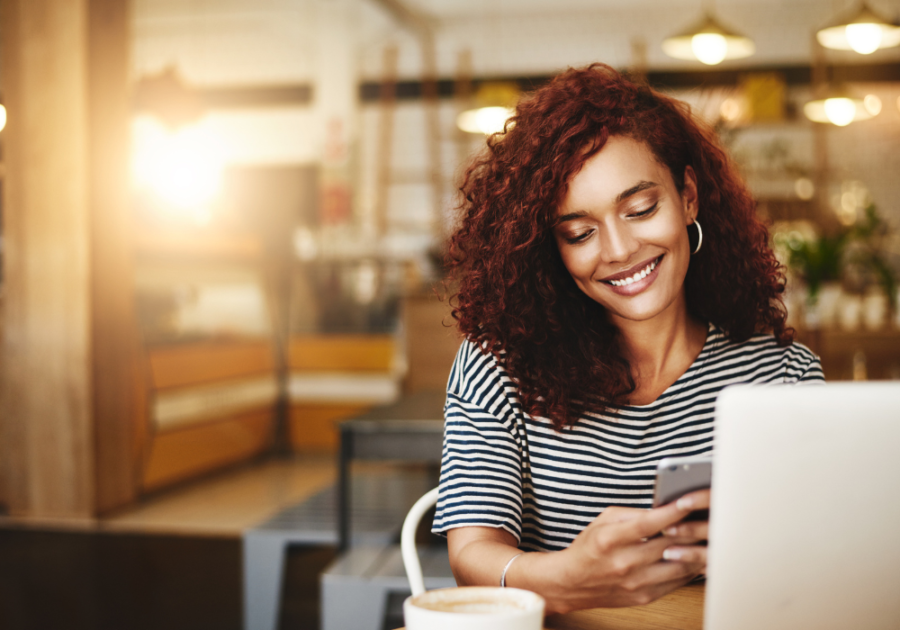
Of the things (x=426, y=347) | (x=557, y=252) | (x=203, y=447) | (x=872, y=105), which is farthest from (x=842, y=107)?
(x=557, y=252)

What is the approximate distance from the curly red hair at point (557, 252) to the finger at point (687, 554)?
38 centimetres

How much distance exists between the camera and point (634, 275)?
3.62 feet

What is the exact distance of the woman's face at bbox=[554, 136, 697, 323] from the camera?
1080 millimetres

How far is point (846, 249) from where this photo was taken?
4.20m

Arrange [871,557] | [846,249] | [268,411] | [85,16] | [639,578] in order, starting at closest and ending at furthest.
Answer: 1. [871,557]
2. [639,578]
3. [85,16]
4. [846,249]
5. [268,411]

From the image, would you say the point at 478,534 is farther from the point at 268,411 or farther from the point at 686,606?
the point at 268,411

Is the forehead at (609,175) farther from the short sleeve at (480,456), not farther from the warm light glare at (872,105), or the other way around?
the warm light glare at (872,105)

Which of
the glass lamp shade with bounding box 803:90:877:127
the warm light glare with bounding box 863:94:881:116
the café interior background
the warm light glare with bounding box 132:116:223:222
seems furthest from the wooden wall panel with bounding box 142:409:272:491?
the warm light glare with bounding box 863:94:881:116

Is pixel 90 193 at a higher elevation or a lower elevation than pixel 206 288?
higher

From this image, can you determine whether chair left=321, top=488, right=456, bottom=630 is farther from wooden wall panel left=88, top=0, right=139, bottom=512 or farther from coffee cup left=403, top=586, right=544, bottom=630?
wooden wall panel left=88, top=0, right=139, bottom=512

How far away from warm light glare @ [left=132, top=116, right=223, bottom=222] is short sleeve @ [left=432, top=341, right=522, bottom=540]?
18.6 ft

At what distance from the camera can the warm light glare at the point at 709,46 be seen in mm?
4406

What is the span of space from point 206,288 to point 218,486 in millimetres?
1158

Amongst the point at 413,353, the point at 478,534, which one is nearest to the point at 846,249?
the point at 413,353
